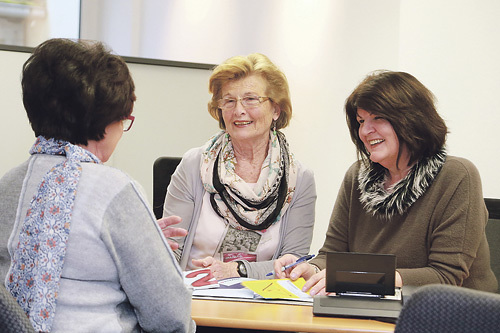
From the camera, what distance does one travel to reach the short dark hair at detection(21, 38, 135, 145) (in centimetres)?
144

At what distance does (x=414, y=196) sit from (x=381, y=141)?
0.78 feet

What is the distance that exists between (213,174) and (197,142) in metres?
0.81

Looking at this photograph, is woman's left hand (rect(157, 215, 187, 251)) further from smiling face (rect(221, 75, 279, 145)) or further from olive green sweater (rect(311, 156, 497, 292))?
smiling face (rect(221, 75, 279, 145))

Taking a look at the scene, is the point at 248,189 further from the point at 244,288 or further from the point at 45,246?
the point at 45,246

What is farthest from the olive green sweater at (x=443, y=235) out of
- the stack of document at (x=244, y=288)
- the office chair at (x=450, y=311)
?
the office chair at (x=450, y=311)

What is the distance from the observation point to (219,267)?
7.60 feet

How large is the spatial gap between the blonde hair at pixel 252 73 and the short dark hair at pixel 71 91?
4.19 feet

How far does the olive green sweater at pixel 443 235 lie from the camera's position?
2.06m

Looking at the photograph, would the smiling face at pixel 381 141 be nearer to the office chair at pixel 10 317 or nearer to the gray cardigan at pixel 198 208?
the gray cardigan at pixel 198 208

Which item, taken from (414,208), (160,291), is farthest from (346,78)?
(160,291)

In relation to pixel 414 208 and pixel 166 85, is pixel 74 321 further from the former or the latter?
pixel 166 85

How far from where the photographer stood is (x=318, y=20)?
382 cm

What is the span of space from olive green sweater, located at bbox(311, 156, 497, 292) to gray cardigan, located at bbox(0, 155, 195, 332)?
3.04ft

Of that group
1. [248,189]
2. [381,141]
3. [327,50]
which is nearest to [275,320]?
[381,141]
